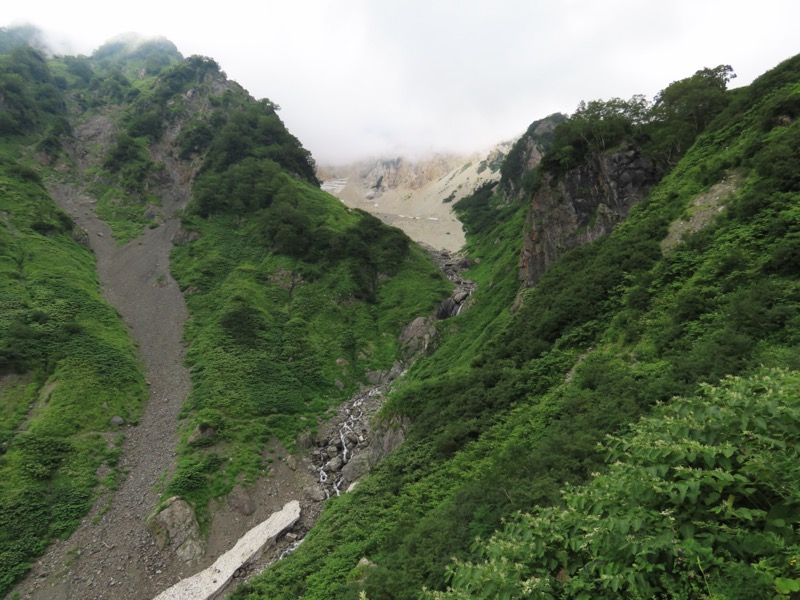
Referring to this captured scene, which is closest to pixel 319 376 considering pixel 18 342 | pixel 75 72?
pixel 18 342

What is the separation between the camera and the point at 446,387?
2770 centimetres

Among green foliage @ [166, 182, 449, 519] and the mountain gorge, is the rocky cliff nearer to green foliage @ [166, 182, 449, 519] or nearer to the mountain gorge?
the mountain gorge

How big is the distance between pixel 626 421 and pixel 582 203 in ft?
104

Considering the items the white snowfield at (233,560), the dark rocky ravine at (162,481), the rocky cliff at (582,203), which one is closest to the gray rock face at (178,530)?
the dark rocky ravine at (162,481)

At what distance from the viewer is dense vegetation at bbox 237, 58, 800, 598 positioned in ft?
13.9

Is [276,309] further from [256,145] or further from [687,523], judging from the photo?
[256,145]

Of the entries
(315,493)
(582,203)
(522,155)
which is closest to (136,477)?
(315,493)

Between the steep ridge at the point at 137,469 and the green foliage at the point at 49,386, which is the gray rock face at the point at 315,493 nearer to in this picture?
the steep ridge at the point at 137,469

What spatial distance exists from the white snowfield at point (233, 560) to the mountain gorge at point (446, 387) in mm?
1235

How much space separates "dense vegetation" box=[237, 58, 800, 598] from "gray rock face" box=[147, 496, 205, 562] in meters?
9.63

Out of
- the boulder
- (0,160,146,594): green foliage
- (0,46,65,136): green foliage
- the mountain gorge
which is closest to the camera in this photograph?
the mountain gorge

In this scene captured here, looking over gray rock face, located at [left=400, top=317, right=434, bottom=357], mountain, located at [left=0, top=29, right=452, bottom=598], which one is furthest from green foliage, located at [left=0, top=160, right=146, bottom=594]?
gray rock face, located at [left=400, top=317, right=434, bottom=357]

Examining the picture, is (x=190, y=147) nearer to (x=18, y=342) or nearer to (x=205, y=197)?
(x=205, y=197)

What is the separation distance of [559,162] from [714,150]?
15.2 metres
